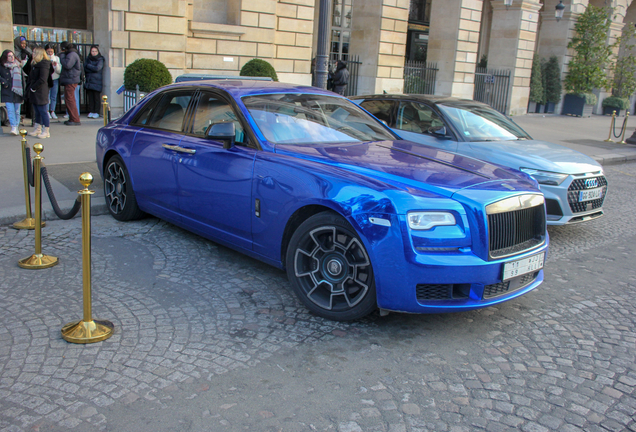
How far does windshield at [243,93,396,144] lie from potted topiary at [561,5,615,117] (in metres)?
24.7

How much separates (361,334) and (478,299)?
0.80 metres

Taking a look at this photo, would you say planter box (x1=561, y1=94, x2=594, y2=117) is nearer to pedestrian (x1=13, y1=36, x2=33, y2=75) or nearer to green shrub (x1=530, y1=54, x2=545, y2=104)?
green shrub (x1=530, y1=54, x2=545, y2=104)

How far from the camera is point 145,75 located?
44.2ft

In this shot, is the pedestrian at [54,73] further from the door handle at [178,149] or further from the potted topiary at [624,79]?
the potted topiary at [624,79]

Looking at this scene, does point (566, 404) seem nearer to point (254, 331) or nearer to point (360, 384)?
point (360, 384)

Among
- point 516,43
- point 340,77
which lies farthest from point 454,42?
point 340,77

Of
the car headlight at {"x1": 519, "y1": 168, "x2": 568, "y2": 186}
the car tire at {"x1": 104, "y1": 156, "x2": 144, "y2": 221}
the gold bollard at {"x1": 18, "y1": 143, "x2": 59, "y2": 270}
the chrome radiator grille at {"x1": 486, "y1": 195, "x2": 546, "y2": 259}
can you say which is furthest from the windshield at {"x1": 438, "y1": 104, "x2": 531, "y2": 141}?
the gold bollard at {"x1": 18, "y1": 143, "x2": 59, "y2": 270}

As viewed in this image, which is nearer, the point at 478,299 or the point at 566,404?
the point at 566,404

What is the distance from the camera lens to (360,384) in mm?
3268

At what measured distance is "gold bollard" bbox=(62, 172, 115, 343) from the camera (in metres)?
3.54

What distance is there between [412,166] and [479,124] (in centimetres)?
393

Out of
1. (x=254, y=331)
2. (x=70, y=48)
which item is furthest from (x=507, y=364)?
(x=70, y=48)

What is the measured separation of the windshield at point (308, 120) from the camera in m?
4.82

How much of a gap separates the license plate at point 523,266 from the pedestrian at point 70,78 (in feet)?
38.2
